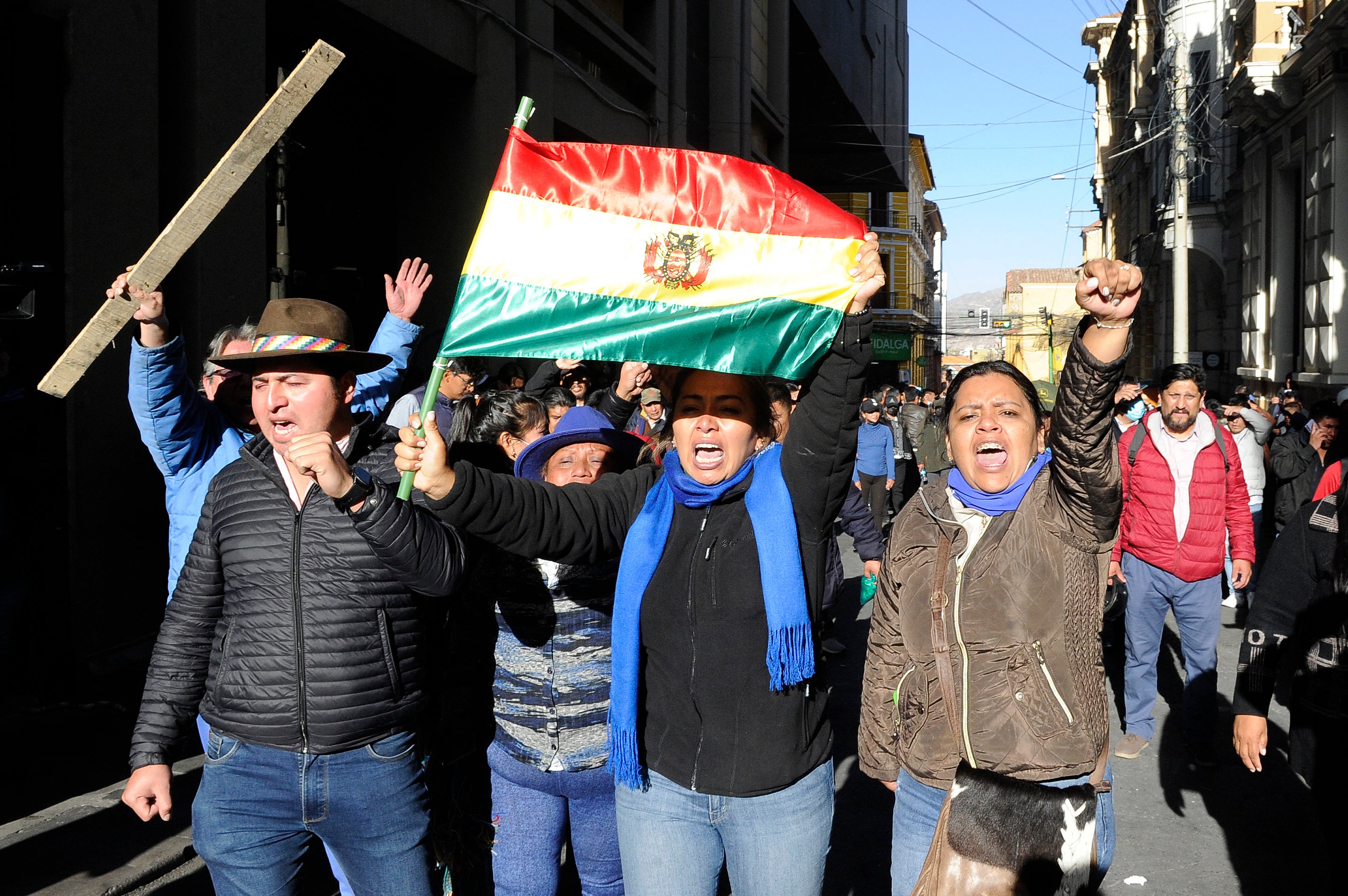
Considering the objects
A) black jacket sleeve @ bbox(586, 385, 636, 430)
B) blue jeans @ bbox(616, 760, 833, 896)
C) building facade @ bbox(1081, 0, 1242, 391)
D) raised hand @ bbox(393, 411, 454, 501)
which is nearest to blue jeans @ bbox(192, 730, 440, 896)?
blue jeans @ bbox(616, 760, 833, 896)

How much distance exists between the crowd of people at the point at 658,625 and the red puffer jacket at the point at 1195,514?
8.62 ft

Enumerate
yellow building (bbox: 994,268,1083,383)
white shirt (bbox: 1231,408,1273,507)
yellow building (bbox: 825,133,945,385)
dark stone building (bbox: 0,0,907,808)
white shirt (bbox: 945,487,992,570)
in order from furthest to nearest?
yellow building (bbox: 994,268,1083,383)
yellow building (bbox: 825,133,945,385)
white shirt (bbox: 1231,408,1273,507)
dark stone building (bbox: 0,0,907,808)
white shirt (bbox: 945,487,992,570)

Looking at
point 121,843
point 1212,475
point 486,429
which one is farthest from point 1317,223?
point 121,843

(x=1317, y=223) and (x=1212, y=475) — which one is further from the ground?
(x=1317, y=223)

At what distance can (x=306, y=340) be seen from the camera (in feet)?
10.6

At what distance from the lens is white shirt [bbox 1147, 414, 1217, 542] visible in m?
6.42

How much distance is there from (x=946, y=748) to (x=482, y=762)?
1731 mm

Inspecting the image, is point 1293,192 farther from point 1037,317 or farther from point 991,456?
point 1037,317

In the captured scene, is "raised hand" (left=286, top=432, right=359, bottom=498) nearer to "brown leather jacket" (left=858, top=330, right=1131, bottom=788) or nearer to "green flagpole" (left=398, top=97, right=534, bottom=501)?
"green flagpole" (left=398, top=97, right=534, bottom=501)

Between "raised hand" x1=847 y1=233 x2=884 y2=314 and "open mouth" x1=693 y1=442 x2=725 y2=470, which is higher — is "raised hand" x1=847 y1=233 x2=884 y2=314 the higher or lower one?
the higher one

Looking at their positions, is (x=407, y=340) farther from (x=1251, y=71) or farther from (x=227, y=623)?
(x=1251, y=71)

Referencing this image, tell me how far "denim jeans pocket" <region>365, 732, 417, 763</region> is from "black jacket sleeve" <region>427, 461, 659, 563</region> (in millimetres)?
659

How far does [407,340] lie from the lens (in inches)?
185

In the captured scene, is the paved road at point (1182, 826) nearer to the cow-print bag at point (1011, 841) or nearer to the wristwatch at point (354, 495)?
the cow-print bag at point (1011, 841)
